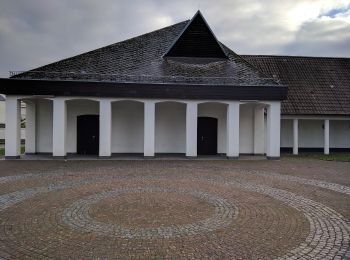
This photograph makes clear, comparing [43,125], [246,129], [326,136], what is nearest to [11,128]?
[43,125]

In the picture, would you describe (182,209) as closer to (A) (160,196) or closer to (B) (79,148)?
(A) (160,196)

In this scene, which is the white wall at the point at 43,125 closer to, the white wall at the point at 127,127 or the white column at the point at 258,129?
the white wall at the point at 127,127

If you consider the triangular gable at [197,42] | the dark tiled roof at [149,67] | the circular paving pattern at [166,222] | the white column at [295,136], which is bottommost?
the circular paving pattern at [166,222]

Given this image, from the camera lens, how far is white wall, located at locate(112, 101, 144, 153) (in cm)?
2003

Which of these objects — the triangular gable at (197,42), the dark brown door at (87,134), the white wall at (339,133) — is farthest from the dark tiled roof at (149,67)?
the white wall at (339,133)

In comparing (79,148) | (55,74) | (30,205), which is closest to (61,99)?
(55,74)

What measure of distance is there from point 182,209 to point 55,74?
13.8 meters

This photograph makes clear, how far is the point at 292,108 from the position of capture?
74.8ft

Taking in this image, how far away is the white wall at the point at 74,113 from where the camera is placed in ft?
65.0

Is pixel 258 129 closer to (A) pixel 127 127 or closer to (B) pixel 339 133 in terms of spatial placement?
(A) pixel 127 127

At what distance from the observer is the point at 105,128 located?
1773 cm

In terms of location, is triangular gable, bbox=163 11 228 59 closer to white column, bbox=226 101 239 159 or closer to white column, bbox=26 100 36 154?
white column, bbox=226 101 239 159

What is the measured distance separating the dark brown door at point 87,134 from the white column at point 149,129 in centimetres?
396

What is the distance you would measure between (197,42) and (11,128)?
41.2ft
